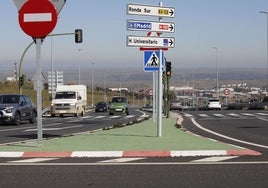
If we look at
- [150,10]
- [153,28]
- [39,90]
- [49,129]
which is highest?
[150,10]

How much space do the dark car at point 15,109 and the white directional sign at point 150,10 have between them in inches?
533

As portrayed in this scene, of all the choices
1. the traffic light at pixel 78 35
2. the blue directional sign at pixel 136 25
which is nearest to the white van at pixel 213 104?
the traffic light at pixel 78 35

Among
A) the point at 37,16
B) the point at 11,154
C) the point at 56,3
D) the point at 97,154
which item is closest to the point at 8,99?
the point at 56,3

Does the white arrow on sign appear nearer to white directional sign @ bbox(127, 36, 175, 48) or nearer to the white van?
white directional sign @ bbox(127, 36, 175, 48)

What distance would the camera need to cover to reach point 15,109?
87.1 ft

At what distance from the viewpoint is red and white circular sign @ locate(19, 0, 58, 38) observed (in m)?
12.2

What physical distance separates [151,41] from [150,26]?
1.32 feet

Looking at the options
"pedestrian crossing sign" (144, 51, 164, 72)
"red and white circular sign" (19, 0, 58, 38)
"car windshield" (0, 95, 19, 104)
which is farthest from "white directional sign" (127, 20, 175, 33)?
"car windshield" (0, 95, 19, 104)

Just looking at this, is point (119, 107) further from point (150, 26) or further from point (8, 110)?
point (150, 26)

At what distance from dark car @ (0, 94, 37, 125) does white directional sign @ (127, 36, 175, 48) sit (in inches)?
522
